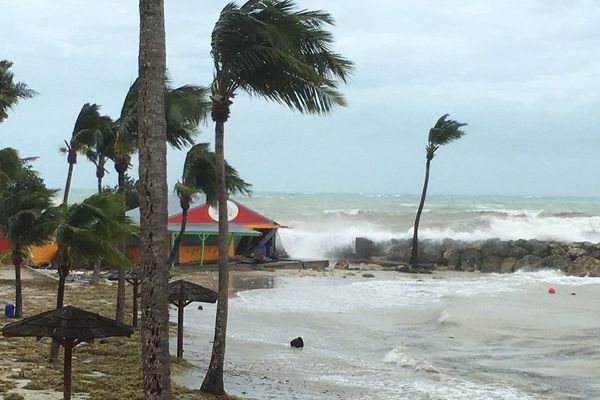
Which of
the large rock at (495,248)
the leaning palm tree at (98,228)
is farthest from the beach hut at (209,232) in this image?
the leaning palm tree at (98,228)

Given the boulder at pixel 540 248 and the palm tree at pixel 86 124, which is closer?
the palm tree at pixel 86 124

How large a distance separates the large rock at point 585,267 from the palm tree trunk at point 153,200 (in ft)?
119

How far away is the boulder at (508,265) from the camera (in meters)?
44.1

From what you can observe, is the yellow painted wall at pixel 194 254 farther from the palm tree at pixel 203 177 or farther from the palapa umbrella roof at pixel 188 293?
the palapa umbrella roof at pixel 188 293

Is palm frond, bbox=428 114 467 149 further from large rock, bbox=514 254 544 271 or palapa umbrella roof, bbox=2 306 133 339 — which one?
palapa umbrella roof, bbox=2 306 133 339

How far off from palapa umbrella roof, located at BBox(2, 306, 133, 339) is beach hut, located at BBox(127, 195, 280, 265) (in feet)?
88.5

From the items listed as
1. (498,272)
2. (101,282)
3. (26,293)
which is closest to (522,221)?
(498,272)

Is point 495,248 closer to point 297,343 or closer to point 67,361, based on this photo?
point 297,343

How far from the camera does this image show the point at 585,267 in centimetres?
4122

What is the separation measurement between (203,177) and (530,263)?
2864cm

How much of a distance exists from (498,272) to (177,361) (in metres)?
32.3

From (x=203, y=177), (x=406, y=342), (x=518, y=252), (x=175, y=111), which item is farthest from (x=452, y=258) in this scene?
(x=175, y=111)

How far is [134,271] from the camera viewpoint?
60.0ft

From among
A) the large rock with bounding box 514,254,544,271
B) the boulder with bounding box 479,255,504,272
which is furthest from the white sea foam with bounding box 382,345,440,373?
the boulder with bounding box 479,255,504,272
